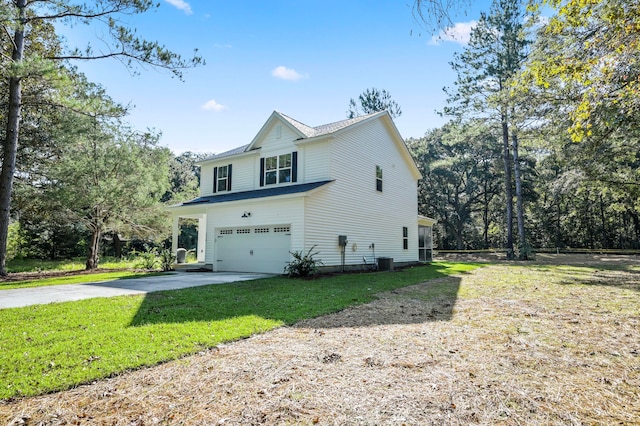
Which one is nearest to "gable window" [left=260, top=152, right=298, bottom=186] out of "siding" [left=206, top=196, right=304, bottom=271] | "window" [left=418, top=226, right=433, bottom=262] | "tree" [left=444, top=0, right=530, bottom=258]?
"siding" [left=206, top=196, right=304, bottom=271]

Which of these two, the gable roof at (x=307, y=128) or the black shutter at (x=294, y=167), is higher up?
the gable roof at (x=307, y=128)

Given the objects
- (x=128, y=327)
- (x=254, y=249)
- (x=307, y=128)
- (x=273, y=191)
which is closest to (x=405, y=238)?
(x=307, y=128)

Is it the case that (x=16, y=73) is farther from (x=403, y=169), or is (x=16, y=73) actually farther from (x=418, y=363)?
(x=403, y=169)

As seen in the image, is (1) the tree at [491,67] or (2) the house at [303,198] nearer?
(2) the house at [303,198]

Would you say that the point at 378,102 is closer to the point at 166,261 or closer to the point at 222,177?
the point at 222,177

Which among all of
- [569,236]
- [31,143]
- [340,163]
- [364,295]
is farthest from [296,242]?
[569,236]

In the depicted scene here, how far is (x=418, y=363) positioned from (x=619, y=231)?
42.8 meters

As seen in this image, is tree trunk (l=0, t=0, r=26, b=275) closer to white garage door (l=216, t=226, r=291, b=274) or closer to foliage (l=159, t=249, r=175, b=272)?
foliage (l=159, t=249, r=175, b=272)

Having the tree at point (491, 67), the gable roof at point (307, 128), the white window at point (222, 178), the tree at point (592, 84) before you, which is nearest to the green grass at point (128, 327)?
the tree at point (592, 84)

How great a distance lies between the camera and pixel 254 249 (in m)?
14.2

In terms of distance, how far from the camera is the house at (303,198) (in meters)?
13.4

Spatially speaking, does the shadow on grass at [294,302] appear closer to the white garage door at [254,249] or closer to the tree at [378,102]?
the white garage door at [254,249]

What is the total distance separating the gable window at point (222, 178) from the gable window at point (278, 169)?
7.17 ft

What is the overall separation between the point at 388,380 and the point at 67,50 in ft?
52.6
